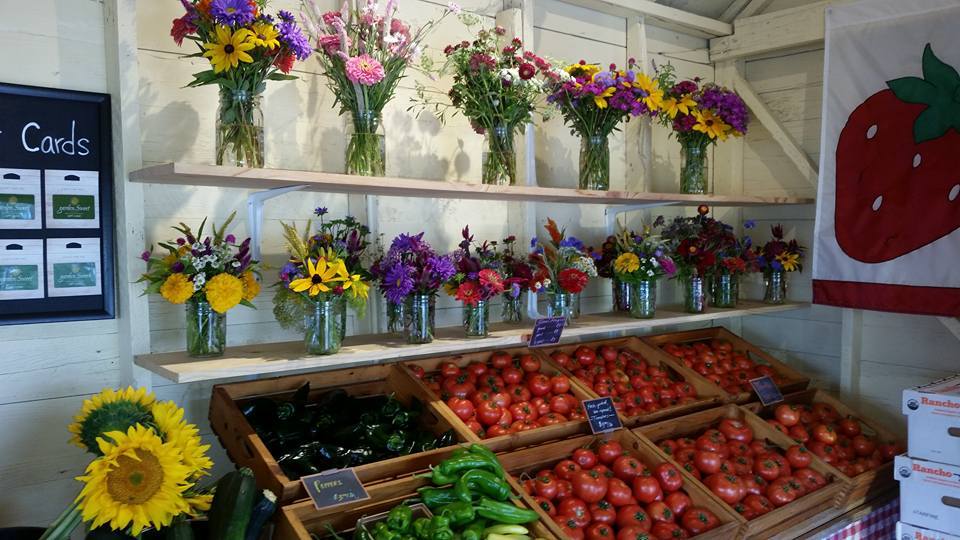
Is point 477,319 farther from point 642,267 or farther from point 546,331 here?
point 642,267

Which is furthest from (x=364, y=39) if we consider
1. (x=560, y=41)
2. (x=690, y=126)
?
(x=690, y=126)

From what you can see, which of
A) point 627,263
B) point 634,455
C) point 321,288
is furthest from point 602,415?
point 321,288

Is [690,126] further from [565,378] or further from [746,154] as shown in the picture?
[565,378]

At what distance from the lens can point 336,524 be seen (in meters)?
1.67

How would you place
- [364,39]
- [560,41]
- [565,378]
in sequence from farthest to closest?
[560,41], [565,378], [364,39]

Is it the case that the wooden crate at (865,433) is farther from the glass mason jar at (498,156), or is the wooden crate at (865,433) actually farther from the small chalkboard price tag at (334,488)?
the small chalkboard price tag at (334,488)

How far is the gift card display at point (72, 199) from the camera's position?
170 cm

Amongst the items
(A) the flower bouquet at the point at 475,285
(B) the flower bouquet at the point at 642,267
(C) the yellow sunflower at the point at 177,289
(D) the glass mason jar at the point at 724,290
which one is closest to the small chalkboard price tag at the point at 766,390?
(D) the glass mason jar at the point at 724,290

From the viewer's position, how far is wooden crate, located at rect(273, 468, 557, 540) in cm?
156

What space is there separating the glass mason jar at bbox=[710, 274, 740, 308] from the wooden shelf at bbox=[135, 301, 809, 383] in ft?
1.48

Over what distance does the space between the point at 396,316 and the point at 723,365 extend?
5.22 ft

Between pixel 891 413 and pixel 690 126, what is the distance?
153 centimetres

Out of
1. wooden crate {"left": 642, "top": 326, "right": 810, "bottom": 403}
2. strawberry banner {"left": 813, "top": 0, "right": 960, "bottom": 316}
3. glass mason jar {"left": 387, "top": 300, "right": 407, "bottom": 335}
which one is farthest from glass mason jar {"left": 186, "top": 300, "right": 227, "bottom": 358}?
strawberry banner {"left": 813, "top": 0, "right": 960, "bottom": 316}

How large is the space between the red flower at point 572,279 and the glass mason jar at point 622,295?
39 centimetres
